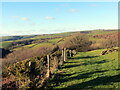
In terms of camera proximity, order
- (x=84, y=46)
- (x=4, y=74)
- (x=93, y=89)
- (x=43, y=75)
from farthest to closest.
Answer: (x=84, y=46)
(x=4, y=74)
(x=43, y=75)
(x=93, y=89)

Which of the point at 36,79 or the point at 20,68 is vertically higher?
the point at 20,68

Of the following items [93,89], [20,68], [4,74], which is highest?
[20,68]

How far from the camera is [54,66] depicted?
523 inches

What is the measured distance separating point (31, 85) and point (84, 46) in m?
38.6

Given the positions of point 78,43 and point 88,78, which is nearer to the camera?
point 88,78

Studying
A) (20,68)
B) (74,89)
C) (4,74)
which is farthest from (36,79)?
(4,74)

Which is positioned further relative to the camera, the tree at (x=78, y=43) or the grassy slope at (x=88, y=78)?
the tree at (x=78, y=43)

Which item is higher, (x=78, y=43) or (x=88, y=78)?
(x=78, y=43)

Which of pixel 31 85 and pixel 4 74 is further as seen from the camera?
pixel 4 74

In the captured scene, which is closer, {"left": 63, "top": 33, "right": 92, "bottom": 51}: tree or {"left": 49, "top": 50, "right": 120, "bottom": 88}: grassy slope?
{"left": 49, "top": 50, "right": 120, "bottom": 88}: grassy slope

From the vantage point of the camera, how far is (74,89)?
6.62 metres

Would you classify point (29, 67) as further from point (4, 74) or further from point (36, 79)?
point (4, 74)

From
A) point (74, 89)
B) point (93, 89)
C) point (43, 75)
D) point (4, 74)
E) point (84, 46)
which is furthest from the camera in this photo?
point (84, 46)

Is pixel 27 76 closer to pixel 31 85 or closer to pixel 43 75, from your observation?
pixel 31 85
